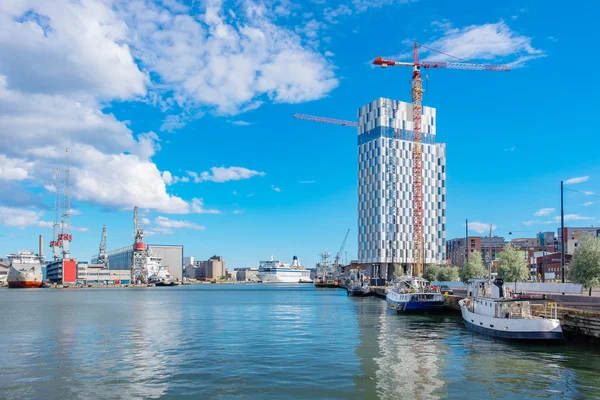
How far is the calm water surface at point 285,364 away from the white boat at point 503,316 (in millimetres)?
1360

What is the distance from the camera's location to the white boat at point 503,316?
1834 inches

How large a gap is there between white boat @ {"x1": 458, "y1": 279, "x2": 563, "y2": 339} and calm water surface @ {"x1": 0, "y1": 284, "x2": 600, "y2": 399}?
1.36 m

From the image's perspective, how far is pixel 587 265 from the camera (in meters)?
65.2

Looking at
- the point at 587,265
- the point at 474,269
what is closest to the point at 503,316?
the point at 587,265

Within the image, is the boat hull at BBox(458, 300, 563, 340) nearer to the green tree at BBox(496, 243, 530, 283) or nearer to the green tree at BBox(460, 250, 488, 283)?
the green tree at BBox(496, 243, 530, 283)

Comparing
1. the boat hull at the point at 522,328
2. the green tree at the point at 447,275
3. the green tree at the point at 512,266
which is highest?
the green tree at the point at 512,266

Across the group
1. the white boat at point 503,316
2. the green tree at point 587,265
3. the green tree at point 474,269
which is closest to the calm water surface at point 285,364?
the white boat at point 503,316

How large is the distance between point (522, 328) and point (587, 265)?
23669 millimetres

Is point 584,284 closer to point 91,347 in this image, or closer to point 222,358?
point 222,358

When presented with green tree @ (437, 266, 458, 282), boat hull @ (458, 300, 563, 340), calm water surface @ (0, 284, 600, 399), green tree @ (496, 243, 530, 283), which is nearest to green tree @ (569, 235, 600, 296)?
calm water surface @ (0, 284, 600, 399)

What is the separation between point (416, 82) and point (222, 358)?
464ft

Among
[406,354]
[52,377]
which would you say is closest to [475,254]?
[406,354]

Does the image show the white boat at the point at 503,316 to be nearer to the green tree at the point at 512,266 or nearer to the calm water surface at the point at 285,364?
the calm water surface at the point at 285,364

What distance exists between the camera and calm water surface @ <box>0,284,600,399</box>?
31.3m
